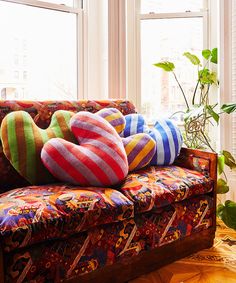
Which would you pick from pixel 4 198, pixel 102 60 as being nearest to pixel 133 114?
pixel 102 60

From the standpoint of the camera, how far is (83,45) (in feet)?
9.34

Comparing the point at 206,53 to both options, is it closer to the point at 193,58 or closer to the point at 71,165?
the point at 193,58

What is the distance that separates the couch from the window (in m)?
1.01

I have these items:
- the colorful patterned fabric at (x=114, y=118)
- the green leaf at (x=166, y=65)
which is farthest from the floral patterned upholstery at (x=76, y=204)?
the green leaf at (x=166, y=65)

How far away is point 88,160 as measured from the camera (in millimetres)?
1530

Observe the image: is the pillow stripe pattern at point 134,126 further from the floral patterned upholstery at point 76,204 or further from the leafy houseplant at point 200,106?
the leafy houseplant at point 200,106

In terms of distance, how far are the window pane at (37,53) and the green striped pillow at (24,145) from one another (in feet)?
3.20

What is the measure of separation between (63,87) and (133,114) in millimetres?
915

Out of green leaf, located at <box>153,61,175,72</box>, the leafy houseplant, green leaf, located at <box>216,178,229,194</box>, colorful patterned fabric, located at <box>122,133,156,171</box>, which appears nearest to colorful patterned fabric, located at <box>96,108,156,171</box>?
colorful patterned fabric, located at <box>122,133,156,171</box>

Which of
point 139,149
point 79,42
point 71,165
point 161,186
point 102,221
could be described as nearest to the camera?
point 102,221

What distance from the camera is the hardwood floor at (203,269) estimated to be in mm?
1575

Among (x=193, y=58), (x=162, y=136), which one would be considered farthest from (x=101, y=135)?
(x=193, y=58)

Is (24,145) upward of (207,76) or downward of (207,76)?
downward

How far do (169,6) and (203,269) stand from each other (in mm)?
2368
